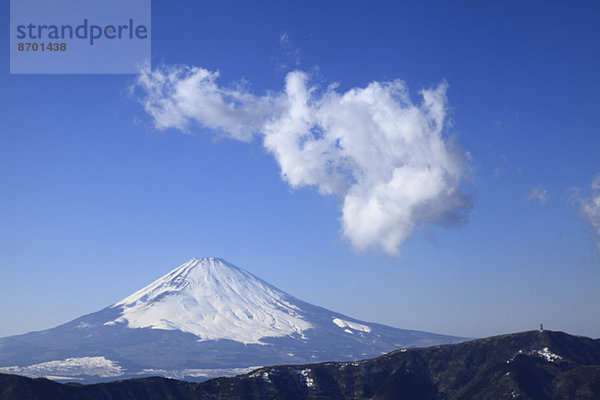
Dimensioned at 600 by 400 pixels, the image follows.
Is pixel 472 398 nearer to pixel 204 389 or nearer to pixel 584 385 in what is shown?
pixel 584 385

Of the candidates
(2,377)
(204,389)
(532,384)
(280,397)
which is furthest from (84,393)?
(532,384)

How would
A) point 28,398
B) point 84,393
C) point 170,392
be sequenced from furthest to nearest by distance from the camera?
1. point 170,392
2. point 84,393
3. point 28,398

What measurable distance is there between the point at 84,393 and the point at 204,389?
137 ft

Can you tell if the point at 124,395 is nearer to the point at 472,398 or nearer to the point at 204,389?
the point at 204,389

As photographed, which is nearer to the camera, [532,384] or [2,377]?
[2,377]

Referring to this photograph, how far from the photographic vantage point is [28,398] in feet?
536

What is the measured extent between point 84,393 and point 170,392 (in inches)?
1137

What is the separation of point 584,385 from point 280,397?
10471cm

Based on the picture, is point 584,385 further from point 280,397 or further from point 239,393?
point 239,393

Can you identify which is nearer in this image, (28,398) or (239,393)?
(28,398)

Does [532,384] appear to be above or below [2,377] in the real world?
below

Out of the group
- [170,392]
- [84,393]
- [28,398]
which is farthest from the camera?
[170,392]

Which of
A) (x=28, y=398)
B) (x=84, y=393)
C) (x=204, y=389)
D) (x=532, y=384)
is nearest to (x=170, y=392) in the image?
(x=204, y=389)

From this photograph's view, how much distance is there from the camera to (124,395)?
184 metres
